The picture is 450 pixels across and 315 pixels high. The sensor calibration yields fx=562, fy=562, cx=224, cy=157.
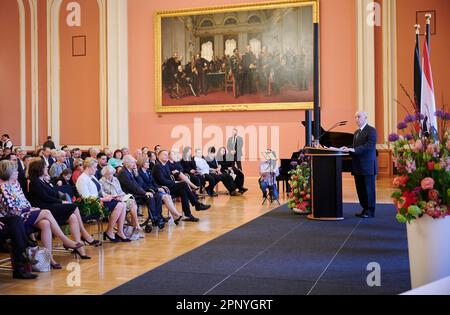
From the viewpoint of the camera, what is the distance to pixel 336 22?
15859 mm

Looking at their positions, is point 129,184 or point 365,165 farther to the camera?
point 365,165

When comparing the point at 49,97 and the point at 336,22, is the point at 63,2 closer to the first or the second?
the point at 49,97

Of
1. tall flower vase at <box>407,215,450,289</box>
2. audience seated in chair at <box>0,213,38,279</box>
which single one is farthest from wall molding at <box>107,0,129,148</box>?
tall flower vase at <box>407,215,450,289</box>

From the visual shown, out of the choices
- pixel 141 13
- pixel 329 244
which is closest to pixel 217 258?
pixel 329 244

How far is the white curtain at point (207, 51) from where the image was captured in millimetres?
16969

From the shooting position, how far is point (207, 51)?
55.8 ft

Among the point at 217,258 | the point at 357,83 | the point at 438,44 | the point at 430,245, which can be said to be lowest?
the point at 217,258

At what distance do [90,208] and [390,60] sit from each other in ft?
36.7

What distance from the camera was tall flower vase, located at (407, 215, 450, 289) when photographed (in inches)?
155

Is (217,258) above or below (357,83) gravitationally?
below

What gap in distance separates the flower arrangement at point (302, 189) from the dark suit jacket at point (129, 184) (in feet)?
8.15

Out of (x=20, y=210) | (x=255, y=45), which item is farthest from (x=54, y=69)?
(x=20, y=210)

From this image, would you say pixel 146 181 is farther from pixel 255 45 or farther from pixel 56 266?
pixel 255 45

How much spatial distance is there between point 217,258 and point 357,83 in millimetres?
10827
